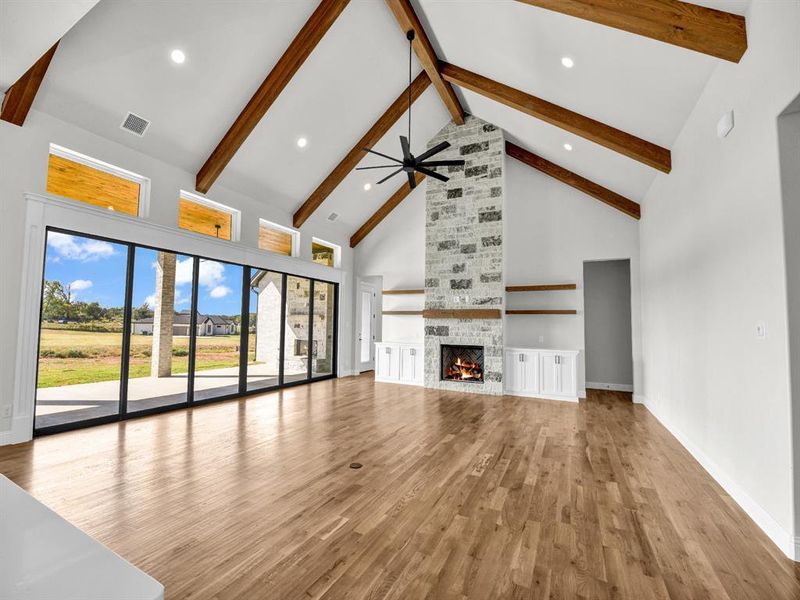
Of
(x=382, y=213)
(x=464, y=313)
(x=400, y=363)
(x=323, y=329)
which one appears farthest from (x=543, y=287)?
(x=323, y=329)

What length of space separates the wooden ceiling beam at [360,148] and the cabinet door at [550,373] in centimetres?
487

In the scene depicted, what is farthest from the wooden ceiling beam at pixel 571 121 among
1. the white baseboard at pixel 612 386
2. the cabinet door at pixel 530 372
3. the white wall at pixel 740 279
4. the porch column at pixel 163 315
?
the porch column at pixel 163 315

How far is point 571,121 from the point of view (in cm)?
494

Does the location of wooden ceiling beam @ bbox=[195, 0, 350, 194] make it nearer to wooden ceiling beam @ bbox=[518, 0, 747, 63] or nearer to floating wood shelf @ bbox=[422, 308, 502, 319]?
wooden ceiling beam @ bbox=[518, 0, 747, 63]

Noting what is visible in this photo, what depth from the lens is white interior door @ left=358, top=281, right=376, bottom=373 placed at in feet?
31.2

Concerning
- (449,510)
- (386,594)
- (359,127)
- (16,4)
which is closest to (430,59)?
(359,127)

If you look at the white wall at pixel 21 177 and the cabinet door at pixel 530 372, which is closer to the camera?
the white wall at pixel 21 177

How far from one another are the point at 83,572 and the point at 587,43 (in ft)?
15.7

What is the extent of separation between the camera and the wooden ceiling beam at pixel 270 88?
15.6 ft

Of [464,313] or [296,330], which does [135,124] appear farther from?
[464,313]

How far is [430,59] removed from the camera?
5.65m

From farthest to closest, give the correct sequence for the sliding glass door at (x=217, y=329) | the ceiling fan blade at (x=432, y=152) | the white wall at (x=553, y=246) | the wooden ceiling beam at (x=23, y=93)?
the white wall at (x=553, y=246)
the sliding glass door at (x=217, y=329)
the ceiling fan blade at (x=432, y=152)
the wooden ceiling beam at (x=23, y=93)

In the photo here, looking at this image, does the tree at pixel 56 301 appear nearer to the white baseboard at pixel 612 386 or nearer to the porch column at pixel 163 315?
the porch column at pixel 163 315

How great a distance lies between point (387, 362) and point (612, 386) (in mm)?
4585
